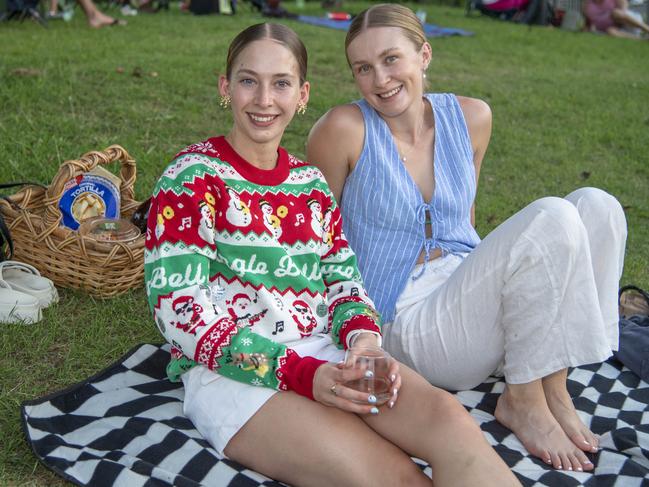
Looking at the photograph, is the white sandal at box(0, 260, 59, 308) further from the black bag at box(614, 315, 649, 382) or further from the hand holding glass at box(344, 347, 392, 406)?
the black bag at box(614, 315, 649, 382)

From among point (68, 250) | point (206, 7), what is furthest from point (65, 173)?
point (206, 7)

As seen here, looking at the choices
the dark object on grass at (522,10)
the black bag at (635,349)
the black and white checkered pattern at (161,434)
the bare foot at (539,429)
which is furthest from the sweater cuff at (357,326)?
the dark object on grass at (522,10)

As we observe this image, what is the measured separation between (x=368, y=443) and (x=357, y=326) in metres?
0.40

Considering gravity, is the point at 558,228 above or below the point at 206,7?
above

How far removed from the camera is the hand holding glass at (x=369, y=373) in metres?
2.28

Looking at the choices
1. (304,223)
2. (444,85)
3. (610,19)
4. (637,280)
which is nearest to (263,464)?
(304,223)

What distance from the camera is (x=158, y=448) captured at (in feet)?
8.19

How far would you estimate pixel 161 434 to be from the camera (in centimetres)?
256

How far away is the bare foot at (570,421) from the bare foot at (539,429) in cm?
4

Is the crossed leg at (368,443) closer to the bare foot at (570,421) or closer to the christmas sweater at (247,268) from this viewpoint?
the christmas sweater at (247,268)

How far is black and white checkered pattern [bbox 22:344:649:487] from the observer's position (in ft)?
7.82

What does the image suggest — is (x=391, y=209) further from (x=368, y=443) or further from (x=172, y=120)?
(x=172, y=120)

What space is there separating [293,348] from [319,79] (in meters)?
5.25

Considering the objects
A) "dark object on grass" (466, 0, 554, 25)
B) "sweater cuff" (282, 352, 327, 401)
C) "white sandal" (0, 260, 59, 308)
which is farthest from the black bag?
"dark object on grass" (466, 0, 554, 25)
